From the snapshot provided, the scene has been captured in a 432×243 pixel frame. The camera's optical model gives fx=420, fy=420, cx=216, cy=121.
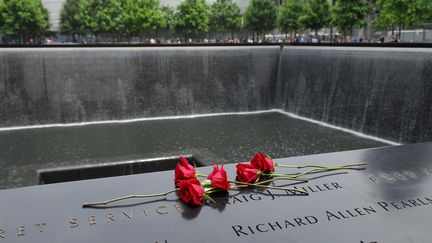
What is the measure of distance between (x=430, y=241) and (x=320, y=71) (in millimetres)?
11535

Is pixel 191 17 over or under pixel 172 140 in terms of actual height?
over

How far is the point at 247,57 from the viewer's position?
48.8 feet

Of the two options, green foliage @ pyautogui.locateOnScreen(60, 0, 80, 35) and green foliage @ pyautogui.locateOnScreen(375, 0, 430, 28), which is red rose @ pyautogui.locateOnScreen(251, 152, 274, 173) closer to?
green foliage @ pyautogui.locateOnScreen(375, 0, 430, 28)

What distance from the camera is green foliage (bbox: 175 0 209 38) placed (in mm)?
35469

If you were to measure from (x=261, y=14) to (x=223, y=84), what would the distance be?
826 inches

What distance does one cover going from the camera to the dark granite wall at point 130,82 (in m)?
12.3

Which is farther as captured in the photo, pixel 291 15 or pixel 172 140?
pixel 291 15

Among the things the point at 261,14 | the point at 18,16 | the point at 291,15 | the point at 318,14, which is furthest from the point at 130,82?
the point at 18,16

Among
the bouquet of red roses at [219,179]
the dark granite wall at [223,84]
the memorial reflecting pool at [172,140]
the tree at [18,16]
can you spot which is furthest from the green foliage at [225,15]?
the bouquet of red roses at [219,179]

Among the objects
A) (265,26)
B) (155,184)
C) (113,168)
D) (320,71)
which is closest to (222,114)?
(320,71)

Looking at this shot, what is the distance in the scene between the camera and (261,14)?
33875mm

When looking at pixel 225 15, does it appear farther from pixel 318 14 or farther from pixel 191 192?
pixel 191 192

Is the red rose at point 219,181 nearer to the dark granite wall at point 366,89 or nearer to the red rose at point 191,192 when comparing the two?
the red rose at point 191,192

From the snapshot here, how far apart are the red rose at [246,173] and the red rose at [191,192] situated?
28cm
